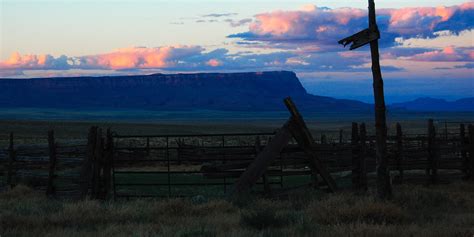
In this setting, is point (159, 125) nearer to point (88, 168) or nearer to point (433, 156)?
point (433, 156)

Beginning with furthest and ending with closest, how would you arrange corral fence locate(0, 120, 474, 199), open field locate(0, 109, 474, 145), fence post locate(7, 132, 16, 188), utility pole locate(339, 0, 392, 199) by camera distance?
open field locate(0, 109, 474, 145)
fence post locate(7, 132, 16, 188)
corral fence locate(0, 120, 474, 199)
utility pole locate(339, 0, 392, 199)

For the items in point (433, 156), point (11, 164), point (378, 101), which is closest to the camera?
point (378, 101)

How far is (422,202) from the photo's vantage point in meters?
12.5

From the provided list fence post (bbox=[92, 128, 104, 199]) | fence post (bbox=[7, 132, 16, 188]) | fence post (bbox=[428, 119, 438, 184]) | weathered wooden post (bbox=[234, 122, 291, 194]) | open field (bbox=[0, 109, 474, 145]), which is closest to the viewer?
weathered wooden post (bbox=[234, 122, 291, 194])

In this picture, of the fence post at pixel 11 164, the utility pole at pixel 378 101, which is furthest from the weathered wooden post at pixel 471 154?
the fence post at pixel 11 164

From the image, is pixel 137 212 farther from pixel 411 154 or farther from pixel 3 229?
pixel 411 154

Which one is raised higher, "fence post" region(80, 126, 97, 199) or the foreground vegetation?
"fence post" region(80, 126, 97, 199)

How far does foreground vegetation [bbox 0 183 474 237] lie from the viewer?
8648 millimetres

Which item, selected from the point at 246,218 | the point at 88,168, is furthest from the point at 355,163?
the point at 246,218

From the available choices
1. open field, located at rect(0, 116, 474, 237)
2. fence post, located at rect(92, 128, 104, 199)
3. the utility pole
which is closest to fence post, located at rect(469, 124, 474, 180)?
open field, located at rect(0, 116, 474, 237)

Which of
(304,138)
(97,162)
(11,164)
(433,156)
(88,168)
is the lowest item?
(433,156)

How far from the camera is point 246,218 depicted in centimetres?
953

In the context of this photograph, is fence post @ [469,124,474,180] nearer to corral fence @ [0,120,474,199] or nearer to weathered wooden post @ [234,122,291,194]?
corral fence @ [0,120,474,199]

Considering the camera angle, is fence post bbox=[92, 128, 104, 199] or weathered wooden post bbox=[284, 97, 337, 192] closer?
weathered wooden post bbox=[284, 97, 337, 192]
